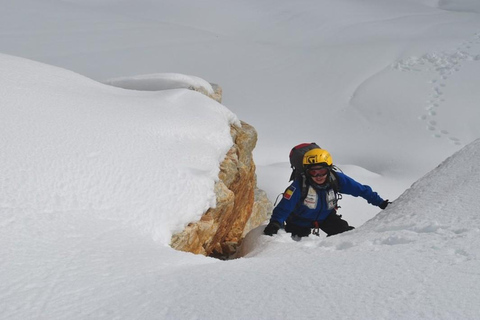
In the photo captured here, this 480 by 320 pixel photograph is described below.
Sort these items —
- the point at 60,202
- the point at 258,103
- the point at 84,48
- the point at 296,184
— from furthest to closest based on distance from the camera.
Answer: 1. the point at 84,48
2. the point at 258,103
3. the point at 296,184
4. the point at 60,202

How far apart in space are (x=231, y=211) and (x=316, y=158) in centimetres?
115

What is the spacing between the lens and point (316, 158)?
3.42 meters

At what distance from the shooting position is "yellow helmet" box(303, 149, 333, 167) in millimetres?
3424

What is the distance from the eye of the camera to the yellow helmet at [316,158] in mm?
3424

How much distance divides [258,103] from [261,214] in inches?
254

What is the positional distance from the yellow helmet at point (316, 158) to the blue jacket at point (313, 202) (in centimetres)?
22

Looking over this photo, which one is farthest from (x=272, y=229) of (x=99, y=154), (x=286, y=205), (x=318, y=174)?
(x=99, y=154)

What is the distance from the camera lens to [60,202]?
2273 mm

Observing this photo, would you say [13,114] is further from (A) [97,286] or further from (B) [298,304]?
(B) [298,304]

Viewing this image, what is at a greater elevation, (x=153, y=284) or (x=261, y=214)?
(x=153, y=284)

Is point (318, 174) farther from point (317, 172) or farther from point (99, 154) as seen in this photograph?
point (99, 154)

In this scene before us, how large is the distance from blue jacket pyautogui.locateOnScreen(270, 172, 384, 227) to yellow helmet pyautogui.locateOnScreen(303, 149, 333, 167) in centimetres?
22

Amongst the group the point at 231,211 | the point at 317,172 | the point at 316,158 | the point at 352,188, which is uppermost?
the point at 316,158

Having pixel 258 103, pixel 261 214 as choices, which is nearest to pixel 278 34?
pixel 258 103
